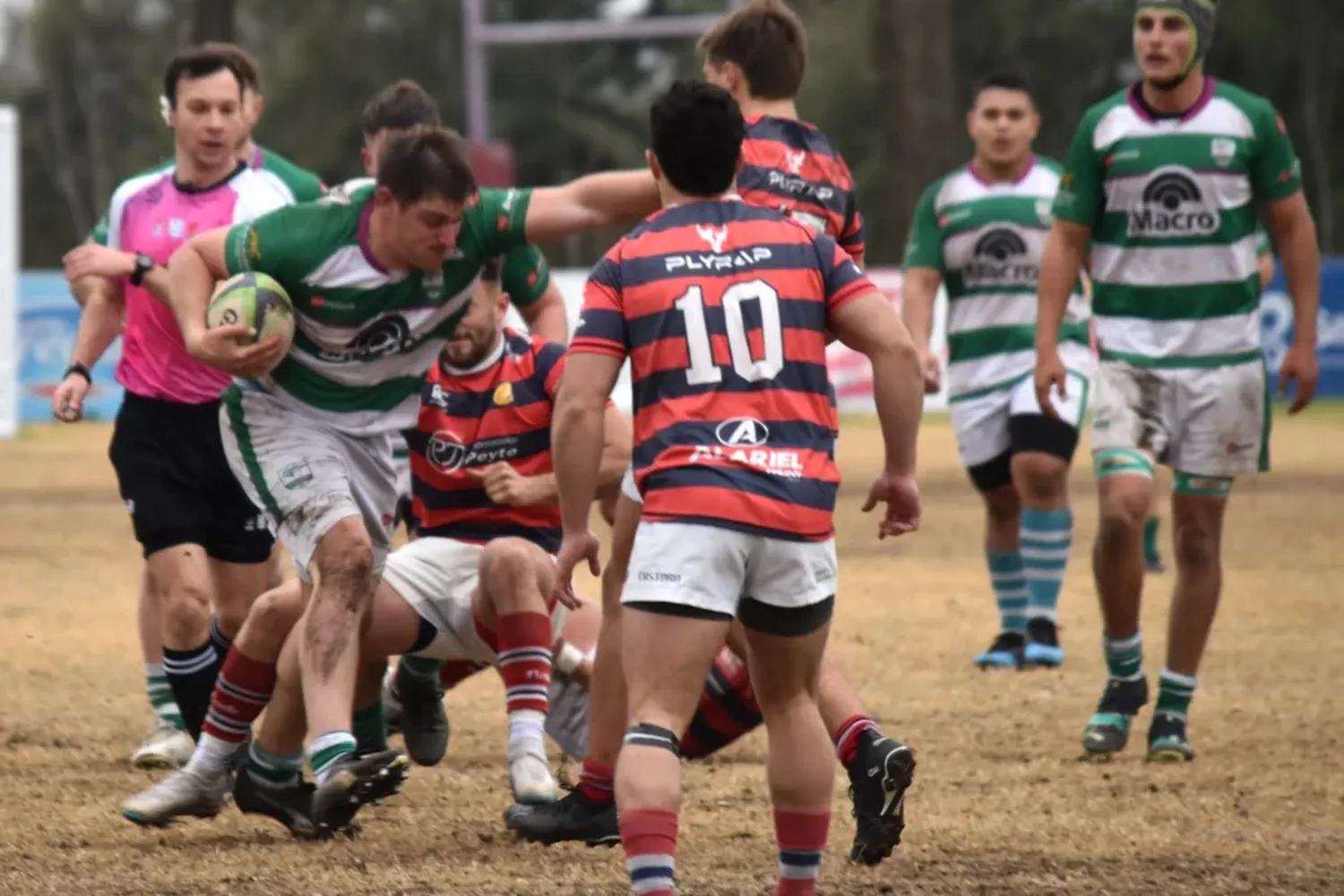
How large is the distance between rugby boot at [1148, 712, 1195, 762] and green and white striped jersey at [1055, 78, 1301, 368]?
1159mm

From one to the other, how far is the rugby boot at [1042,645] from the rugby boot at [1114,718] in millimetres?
2014

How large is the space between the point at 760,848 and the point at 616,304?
180 cm

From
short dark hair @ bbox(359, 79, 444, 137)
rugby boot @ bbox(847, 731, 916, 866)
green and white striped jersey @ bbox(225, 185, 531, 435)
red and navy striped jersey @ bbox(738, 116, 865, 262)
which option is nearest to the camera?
A: rugby boot @ bbox(847, 731, 916, 866)

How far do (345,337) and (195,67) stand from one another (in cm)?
188

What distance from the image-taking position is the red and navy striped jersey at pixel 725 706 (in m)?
7.04

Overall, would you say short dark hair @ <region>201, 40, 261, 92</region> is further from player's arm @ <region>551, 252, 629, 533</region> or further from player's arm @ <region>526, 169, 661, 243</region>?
player's arm @ <region>551, 252, 629, 533</region>

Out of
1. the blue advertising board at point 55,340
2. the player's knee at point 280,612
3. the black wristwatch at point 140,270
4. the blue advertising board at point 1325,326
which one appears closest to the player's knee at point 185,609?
the player's knee at point 280,612

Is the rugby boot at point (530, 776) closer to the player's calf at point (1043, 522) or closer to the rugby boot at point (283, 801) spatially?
the rugby boot at point (283, 801)

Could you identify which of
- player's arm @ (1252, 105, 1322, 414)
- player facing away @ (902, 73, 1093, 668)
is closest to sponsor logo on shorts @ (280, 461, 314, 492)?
player's arm @ (1252, 105, 1322, 414)

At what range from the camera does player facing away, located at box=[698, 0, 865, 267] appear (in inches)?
260

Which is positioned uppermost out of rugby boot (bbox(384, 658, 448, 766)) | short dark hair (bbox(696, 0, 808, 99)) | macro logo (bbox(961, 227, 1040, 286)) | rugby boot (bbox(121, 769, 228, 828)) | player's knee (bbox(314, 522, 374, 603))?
short dark hair (bbox(696, 0, 808, 99))

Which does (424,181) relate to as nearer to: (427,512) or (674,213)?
(674,213)

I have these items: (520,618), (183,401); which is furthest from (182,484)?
(520,618)

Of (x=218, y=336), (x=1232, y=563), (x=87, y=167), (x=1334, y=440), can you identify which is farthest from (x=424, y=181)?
(x=87, y=167)
